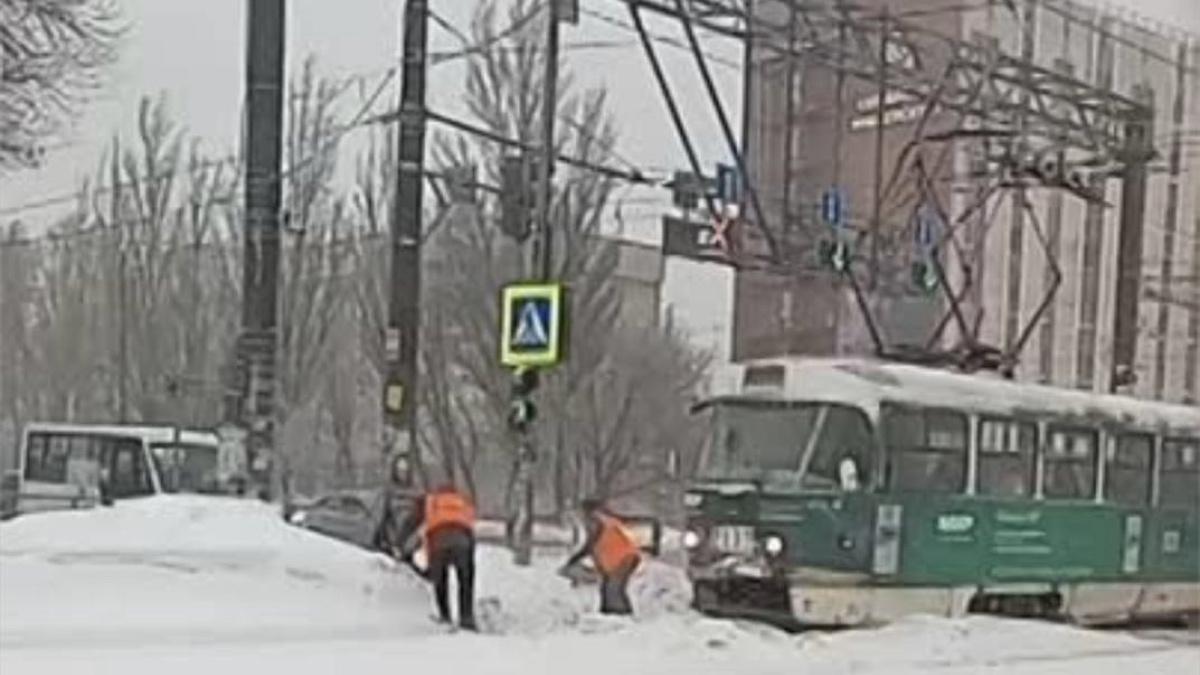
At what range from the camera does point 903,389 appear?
27.6 ft

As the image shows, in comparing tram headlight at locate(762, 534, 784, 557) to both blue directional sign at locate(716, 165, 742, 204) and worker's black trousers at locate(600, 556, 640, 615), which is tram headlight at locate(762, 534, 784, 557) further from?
blue directional sign at locate(716, 165, 742, 204)

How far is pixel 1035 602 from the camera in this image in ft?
29.6

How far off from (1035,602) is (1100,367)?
1.32 m

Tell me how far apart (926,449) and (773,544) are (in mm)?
857

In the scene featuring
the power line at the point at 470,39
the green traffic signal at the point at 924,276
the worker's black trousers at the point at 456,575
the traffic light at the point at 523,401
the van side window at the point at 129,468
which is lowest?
the worker's black trousers at the point at 456,575

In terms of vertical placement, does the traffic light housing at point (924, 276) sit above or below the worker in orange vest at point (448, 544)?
above

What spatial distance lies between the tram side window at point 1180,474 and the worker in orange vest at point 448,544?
3.91 m

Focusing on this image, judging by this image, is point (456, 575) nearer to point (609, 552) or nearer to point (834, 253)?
point (609, 552)

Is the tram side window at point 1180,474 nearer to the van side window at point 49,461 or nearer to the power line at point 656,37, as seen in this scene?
the power line at point 656,37

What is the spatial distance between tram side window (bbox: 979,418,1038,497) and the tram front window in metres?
0.70

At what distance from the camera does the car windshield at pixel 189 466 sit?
7.31m

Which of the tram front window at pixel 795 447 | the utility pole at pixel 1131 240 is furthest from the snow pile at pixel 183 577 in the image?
the utility pole at pixel 1131 240

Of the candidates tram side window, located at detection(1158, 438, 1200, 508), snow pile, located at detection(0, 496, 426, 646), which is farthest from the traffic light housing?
snow pile, located at detection(0, 496, 426, 646)

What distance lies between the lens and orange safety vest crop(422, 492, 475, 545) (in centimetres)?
723
